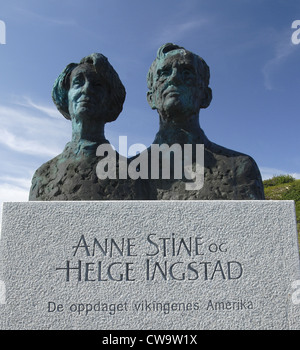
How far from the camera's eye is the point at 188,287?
2.94 m

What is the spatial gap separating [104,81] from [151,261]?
2.35 meters

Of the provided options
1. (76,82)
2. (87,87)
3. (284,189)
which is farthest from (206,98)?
(284,189)

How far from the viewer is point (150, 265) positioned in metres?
3.00

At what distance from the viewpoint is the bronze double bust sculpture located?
3898 mm

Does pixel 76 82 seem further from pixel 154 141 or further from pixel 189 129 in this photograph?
pixel 189 129

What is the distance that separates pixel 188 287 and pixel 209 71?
9.69ft

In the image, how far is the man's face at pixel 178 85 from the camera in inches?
167

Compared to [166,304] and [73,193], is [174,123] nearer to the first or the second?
[73,193]

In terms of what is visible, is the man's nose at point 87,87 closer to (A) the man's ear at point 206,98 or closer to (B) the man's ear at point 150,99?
(B) the man's ear at point 150,99

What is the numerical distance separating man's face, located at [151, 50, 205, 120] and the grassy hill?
934 cm

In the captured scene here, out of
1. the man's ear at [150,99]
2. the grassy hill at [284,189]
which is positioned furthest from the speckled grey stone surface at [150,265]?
the grassy hill at [284,189]

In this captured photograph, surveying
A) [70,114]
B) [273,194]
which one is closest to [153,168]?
[70,114]
